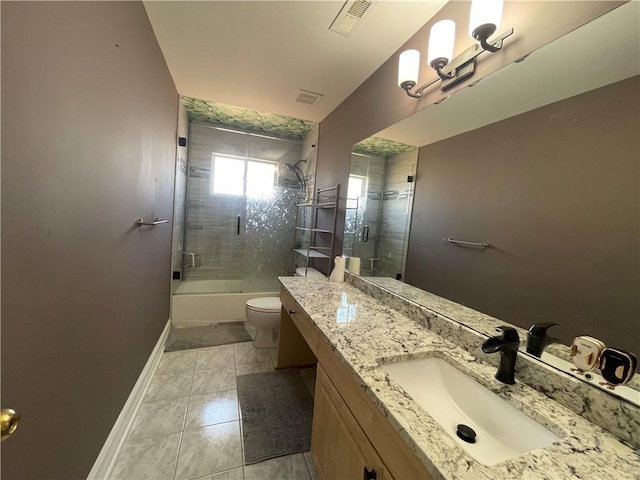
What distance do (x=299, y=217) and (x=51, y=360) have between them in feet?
9.53

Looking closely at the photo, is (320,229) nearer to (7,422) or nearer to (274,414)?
(274,414)

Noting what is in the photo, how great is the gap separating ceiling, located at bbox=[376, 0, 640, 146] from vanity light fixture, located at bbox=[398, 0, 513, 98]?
6 centimetres

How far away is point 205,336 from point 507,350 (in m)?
2.70

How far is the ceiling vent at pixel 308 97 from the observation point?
2.21 metres

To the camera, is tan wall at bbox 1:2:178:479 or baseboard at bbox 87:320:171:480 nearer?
tan wall at bbox 1:2:178:479

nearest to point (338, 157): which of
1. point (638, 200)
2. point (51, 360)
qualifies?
point (638, 200)

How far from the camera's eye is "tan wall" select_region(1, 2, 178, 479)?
2.06ft

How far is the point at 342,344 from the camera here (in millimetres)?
1000

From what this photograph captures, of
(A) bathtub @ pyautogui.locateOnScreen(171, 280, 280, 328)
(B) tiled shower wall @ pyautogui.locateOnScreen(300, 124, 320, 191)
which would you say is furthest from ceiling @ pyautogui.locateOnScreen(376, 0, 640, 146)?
(A) bathtub @ pyautogui.locateOnScreen(171, 280, 280, 328)

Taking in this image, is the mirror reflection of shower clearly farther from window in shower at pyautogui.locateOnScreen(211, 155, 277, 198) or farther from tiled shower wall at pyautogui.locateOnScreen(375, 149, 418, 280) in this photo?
tiled shower wall at pyautogui.locateOnScreen(375, 149, 418, 280)

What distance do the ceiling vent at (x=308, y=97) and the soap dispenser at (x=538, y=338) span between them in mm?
2236

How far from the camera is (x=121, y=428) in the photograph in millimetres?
1367

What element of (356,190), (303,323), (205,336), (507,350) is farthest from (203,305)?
(507,350)

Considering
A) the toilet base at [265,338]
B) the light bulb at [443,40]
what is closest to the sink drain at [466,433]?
the light bulb at [443,40]
